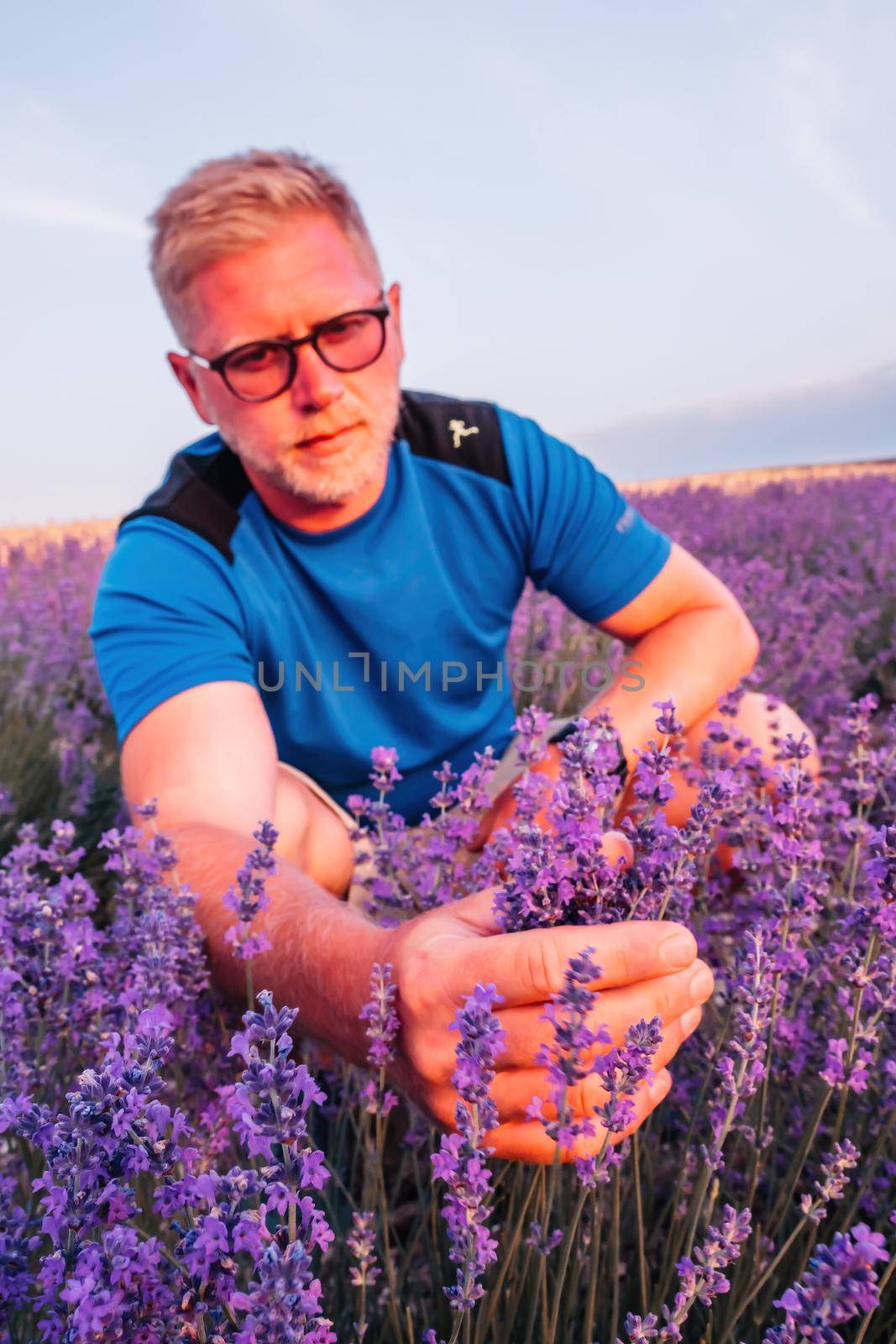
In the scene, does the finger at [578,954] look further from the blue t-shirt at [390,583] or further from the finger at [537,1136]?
the blue t-shirt at [390,583]

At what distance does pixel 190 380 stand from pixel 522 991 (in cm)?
255

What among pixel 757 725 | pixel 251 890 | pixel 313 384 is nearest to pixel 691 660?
pixel 757 725

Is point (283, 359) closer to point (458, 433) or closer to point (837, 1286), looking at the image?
point (458, 433)

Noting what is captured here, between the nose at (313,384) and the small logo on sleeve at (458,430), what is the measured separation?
0.53m

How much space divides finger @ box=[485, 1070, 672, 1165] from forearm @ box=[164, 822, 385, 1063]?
0.25 m

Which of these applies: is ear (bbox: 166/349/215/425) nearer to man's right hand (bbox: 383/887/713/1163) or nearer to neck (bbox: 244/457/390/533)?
neck (bbox: 244/457/390/533)

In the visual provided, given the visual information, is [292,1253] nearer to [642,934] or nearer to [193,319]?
[642,934]

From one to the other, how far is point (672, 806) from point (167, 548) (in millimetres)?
1579

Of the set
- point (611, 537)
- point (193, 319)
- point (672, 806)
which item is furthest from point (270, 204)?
point (672, 806)

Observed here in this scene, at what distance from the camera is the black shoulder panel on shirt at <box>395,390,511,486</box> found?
304 cm

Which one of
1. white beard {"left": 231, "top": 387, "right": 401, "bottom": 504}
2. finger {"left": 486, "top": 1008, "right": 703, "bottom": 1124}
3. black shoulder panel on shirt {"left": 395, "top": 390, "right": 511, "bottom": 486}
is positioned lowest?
finger {"left": 486, "top": 1008, "right": 703, "bottom": 1124}

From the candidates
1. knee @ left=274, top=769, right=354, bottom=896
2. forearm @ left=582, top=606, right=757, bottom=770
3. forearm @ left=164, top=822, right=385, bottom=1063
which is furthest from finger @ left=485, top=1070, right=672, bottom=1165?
forearm @ left=582, top=606, right=757, bottom=770

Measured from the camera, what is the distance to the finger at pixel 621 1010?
3.16 ft

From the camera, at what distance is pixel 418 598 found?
2881 mm
